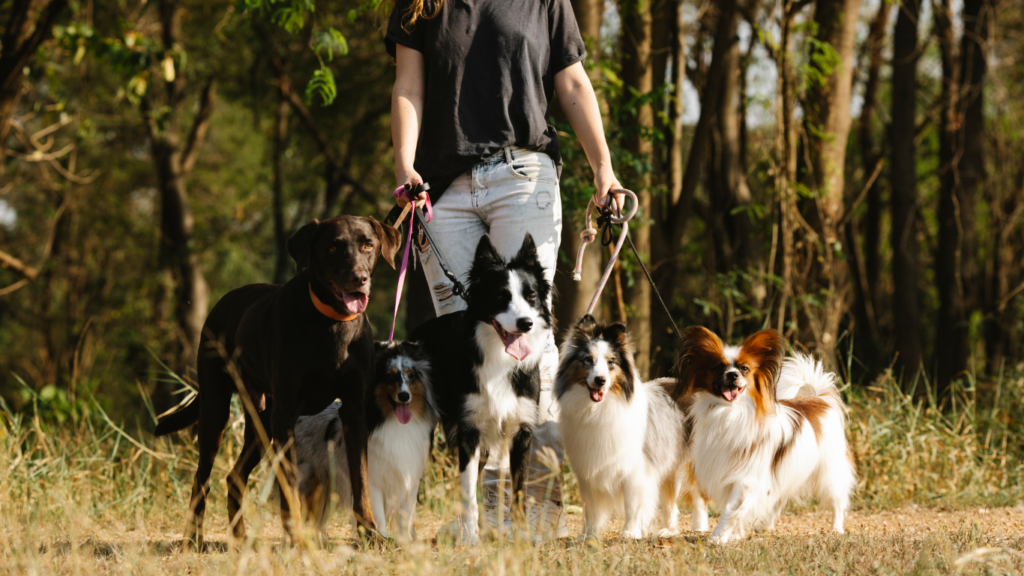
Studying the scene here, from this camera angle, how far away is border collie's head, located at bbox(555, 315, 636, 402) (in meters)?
3.94

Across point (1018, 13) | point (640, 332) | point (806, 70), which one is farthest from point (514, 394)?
point (1018, 13)

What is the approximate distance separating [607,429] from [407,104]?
1.78 meters

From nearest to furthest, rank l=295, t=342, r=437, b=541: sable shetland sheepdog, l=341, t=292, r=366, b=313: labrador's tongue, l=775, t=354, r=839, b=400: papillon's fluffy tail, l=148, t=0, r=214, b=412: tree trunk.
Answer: l=341, t=292, r=366, b=313: labrador's tongue
l=295, t=342, r=437, b=541: sable shetland sheepdog
l=775, t=354, r=839, b=400: papillon's fluffy tail
l=148, t=0, r=214, b=412: tree trunk

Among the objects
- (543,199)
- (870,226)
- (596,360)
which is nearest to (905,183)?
(870,226)

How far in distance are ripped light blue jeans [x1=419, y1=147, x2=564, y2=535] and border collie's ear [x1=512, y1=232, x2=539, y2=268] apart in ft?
0.41

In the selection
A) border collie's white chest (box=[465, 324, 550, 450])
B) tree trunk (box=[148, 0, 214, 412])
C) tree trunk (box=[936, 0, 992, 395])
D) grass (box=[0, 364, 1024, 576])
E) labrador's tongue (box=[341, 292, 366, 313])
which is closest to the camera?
grass (box=[0, 364, 1024, 576])

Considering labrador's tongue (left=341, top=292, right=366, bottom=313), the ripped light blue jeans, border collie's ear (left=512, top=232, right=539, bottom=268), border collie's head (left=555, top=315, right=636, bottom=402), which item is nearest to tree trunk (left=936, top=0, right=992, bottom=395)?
border collie's head (left=555, top=315, right=636, bottom=402)

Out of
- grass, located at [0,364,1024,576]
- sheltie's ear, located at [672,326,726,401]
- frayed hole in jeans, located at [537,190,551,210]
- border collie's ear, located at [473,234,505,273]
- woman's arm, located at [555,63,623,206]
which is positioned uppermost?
woman's arm, located at [555,63,623,206]

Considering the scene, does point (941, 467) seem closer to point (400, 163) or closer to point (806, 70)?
point (806, 70)

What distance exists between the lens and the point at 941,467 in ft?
19.3

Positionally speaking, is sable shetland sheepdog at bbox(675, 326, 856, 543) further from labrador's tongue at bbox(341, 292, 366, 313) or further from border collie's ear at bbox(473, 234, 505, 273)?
labrador's tongue at bbox(341, 292, 366, 313)

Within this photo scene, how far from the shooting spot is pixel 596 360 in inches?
155

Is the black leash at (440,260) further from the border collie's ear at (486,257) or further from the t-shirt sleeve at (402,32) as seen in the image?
the t-shirt sleeve at (402,32)

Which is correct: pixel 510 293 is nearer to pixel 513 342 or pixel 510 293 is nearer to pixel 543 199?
pixel 513 342
